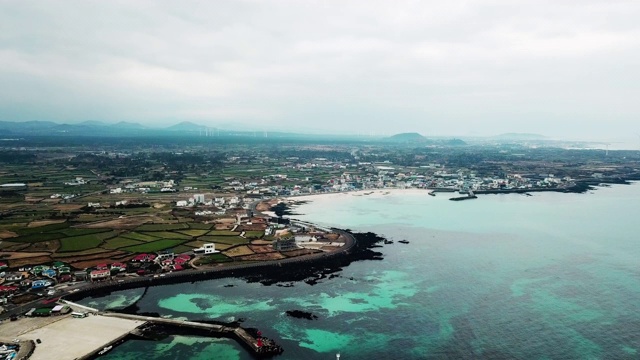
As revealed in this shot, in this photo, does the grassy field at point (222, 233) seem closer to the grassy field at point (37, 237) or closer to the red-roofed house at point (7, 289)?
the grassy field at point (37, 237)

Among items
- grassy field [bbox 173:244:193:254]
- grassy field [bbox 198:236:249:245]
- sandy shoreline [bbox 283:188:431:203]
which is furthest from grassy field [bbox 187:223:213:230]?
sandy shoreline [bbox 283:188:431:203]

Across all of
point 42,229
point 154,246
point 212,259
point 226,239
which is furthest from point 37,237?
point 212,259

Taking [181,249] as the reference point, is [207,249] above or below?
above

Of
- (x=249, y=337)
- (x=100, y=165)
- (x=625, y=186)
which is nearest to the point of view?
(x=249, y=337)

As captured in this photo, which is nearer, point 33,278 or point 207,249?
point 33,278

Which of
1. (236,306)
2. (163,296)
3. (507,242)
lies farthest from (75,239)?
(507,242)

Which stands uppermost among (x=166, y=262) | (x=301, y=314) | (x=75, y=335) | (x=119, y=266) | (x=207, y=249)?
(x=207, y=249)

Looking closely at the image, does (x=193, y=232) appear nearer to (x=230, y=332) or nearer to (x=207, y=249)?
(x=207, y=249)

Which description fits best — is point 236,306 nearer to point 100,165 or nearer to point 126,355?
point 126,355
